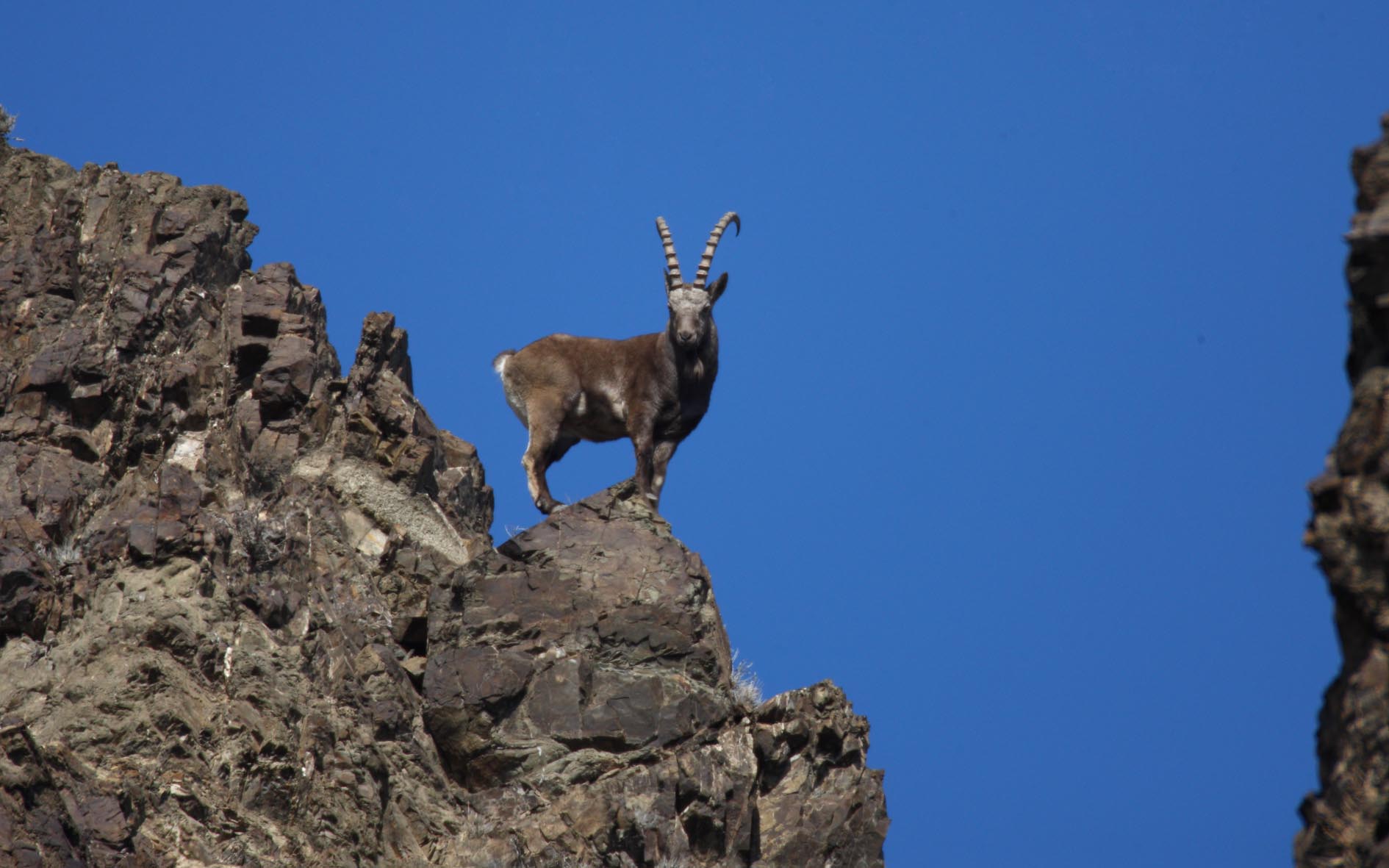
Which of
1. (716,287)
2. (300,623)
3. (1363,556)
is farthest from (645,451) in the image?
(1363,556)

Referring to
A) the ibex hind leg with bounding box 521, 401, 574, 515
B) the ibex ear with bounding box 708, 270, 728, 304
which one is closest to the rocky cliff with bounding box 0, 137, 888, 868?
the ibex hind leg with bounding box 521, 401, 574, 515

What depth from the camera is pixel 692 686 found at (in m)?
11.4

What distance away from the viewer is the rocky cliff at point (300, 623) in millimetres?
9836

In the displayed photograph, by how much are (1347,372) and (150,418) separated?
30.6 ft

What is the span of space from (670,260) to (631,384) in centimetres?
146

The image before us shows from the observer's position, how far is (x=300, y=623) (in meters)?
11.0

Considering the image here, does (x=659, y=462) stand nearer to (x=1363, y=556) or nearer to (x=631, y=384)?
(x=631, y=384)

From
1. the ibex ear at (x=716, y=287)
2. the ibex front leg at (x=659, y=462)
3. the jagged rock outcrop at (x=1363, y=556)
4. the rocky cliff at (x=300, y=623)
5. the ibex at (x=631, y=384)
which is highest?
the ibex ear at (x=716, y=287)

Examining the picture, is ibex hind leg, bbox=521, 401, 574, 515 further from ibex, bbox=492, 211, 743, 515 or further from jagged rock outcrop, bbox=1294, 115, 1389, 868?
jagged rock outcrop, bbox=1294, 115, 1389, 868

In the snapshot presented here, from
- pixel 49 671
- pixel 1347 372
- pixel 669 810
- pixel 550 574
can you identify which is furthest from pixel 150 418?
pixel 1347 372

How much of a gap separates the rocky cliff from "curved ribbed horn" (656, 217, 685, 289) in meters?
3.31

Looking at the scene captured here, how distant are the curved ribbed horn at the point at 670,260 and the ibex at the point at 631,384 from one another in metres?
0.01

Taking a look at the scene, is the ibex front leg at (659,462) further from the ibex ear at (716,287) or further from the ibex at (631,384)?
the ibex ear at (716,287)

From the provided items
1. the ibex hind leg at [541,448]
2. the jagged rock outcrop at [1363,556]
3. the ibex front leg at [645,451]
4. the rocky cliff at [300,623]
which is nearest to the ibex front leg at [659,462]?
the ibex front leg at [645,451]
